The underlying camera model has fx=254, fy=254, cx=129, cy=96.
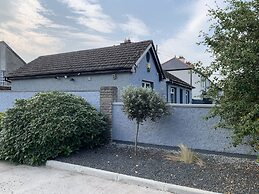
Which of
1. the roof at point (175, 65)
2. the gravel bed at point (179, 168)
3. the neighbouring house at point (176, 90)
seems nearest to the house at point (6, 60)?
the roof at point (175, 65)

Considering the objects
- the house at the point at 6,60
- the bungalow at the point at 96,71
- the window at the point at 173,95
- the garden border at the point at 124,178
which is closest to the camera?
the garden border at the point at 124,178

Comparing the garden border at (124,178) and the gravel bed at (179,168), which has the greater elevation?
the gravel bed at (179,168)

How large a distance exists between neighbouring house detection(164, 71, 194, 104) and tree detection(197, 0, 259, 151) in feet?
46.8

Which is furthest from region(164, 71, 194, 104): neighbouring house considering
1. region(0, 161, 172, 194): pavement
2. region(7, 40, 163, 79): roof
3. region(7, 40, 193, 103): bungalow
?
region(0, 161, 172, 194): pavement

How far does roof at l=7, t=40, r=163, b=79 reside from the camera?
14.6 m

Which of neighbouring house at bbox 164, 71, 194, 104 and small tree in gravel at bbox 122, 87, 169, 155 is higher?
neighbouring house at bbox 164, 71, 194, 104

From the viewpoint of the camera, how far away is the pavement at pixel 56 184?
5.05m

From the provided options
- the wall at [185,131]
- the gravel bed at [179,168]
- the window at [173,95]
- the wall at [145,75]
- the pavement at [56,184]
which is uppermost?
the wall at [145,75]

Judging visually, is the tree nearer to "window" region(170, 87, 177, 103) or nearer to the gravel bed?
the gravel bed

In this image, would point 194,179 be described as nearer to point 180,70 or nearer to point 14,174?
point 14,174

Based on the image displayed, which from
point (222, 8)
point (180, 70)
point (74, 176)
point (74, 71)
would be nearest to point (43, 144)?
point (74, 176)

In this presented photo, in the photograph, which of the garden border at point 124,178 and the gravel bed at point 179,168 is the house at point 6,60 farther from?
the garden border at point 124,178

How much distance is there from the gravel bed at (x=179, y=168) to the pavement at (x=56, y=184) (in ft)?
1.71

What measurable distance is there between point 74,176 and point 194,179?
2.77 meters
